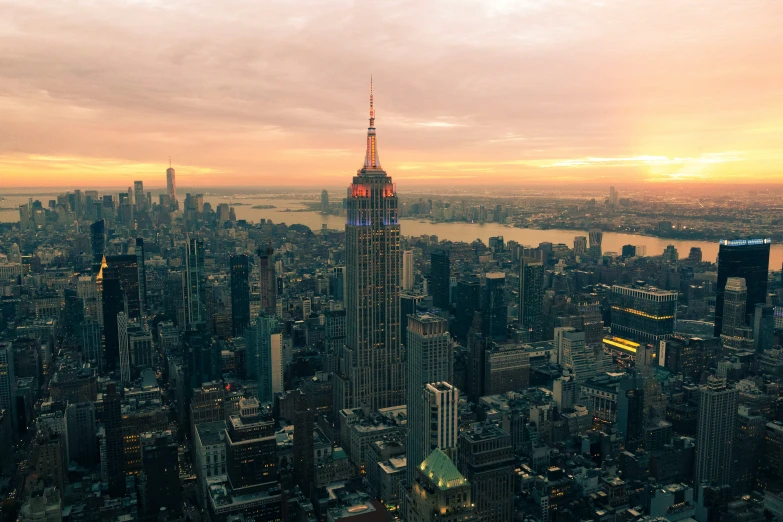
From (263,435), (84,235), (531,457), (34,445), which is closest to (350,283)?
(263,435)

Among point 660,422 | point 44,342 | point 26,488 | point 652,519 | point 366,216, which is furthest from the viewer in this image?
point 44,342

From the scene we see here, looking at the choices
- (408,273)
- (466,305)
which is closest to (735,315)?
(466,305)

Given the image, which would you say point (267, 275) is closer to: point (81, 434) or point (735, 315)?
point (81, 434)

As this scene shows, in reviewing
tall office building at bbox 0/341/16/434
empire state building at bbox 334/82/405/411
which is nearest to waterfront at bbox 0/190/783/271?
empire state building at bbox 334/82/405/411

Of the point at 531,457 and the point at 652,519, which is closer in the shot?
the point at 652,519

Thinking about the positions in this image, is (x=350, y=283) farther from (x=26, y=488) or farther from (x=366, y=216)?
(x=26, y=488)

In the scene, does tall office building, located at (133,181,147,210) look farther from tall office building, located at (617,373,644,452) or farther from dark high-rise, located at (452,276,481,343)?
tall office building, located at (617,373,644,452)
